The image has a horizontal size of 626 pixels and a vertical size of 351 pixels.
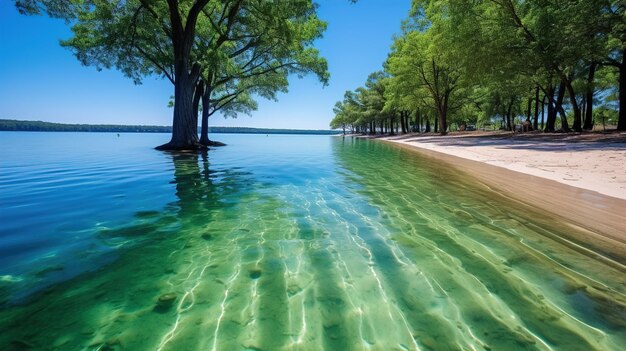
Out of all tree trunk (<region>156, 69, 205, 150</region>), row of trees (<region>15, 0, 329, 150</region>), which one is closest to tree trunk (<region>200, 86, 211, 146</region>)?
row of trees (<region>15, 0, 329, 150</region>)

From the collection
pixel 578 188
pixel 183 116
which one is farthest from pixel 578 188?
pixel 183 116

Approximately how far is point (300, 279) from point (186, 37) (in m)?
20.6

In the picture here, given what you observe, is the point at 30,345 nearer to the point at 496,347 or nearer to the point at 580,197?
the point at 496,347

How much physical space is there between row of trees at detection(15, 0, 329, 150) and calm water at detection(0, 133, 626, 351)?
14848 millimetres

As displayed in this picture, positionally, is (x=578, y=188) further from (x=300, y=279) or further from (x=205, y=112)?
(x=205, y=112)

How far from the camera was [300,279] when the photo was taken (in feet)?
9.96

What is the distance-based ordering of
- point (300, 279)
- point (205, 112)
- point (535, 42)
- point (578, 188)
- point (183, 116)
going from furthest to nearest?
point (205, 112), point (183, 116), point (535, 42), point (578, 188), point (300, 279)

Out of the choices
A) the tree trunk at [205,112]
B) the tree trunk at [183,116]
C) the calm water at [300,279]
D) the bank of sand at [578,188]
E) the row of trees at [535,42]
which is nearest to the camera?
the calm water at [300,279]

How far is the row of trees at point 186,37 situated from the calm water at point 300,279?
Answer: 1485 centimetres

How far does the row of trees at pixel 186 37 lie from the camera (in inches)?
684

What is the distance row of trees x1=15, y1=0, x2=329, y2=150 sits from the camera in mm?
17375

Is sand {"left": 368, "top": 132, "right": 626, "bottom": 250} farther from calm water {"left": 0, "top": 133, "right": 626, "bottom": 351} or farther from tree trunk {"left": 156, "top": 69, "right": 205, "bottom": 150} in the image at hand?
tree trunk {"left": 156, "top": 69, "right": 205, "bottom": 150}

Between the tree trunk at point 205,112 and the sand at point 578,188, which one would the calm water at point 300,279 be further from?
the tree trunk at point 205,112

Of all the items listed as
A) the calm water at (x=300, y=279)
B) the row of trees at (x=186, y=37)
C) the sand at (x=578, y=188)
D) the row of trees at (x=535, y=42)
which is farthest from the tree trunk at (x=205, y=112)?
the sand at (x=578, y=188)
